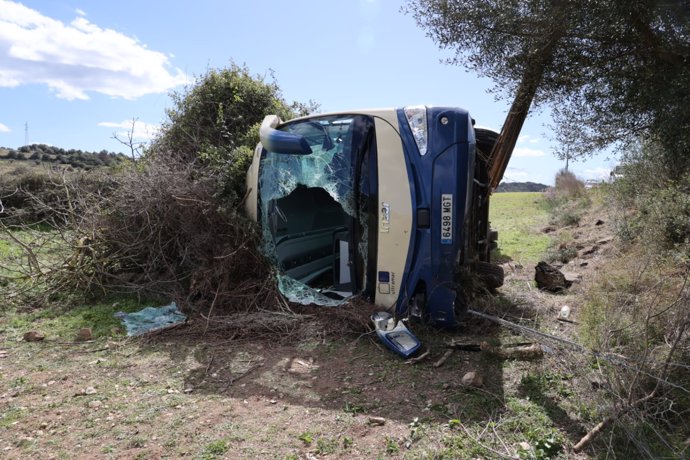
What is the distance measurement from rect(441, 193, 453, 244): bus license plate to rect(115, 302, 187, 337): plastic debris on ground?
2.98m

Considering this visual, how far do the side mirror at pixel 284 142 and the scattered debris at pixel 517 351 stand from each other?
268 cm

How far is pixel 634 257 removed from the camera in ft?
23.0

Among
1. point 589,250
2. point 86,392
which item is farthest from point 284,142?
point 589,250

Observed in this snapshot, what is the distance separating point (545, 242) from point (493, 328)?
8476 mm

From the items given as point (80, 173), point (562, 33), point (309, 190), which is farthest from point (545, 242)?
point (80, 173)

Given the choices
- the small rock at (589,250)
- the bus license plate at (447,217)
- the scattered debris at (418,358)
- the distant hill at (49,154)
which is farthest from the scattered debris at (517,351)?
the distant hill at (49,154)

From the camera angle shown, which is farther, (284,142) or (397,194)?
(284,142)

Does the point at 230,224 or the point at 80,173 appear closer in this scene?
the point at 230,224

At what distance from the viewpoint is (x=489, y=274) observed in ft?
18.8

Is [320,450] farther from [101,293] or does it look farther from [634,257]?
[634,257]

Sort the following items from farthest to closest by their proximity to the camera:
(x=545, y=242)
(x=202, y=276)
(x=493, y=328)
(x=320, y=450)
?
(x=545, y=242) → (x=202, y=276) → (x=493, y=328) → (x=320, y=450)

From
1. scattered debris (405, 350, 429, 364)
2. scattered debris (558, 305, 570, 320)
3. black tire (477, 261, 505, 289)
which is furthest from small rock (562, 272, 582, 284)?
scattered debris (405, 350, 429, 364)

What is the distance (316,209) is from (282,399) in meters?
4.10

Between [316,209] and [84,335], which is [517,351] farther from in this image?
[84,335]
